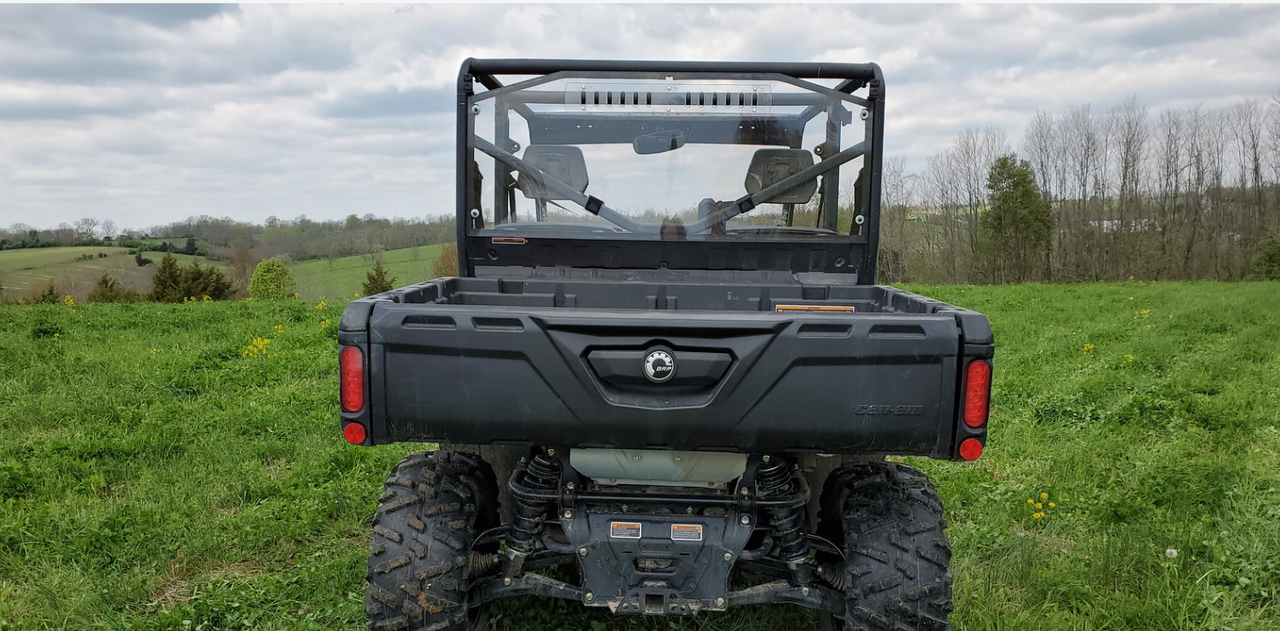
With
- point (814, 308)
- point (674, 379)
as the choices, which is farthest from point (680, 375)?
point (814, 308)

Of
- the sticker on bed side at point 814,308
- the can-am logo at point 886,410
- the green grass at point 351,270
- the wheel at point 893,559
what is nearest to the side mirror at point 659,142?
the sticker on bed side at point 814,308

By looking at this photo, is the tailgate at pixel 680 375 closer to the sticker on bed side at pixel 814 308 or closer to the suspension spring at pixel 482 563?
the suspension spring at pixel 482 563

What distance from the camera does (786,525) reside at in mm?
2709

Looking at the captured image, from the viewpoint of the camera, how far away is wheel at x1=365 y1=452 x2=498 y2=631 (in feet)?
8.32

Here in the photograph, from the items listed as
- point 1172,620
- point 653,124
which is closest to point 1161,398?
point 1172,620

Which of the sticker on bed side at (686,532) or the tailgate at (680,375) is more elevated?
the tailgate at (680,375)

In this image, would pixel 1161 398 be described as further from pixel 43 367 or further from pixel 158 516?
pixel 43 367

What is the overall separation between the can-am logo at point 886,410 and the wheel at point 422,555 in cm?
130

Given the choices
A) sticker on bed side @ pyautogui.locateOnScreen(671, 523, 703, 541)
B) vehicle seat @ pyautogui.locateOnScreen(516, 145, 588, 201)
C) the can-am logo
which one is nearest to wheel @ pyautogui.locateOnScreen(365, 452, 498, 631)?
sticker on bed side @ pyautogui.locateOnScreen(671, 523, 703, 541)

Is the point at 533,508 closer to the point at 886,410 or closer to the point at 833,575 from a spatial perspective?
the point at 833,575

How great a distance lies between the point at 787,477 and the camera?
108 inches

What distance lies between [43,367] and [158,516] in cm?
454

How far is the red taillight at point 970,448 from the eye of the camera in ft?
7.54

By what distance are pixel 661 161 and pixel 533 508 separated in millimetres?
1933
